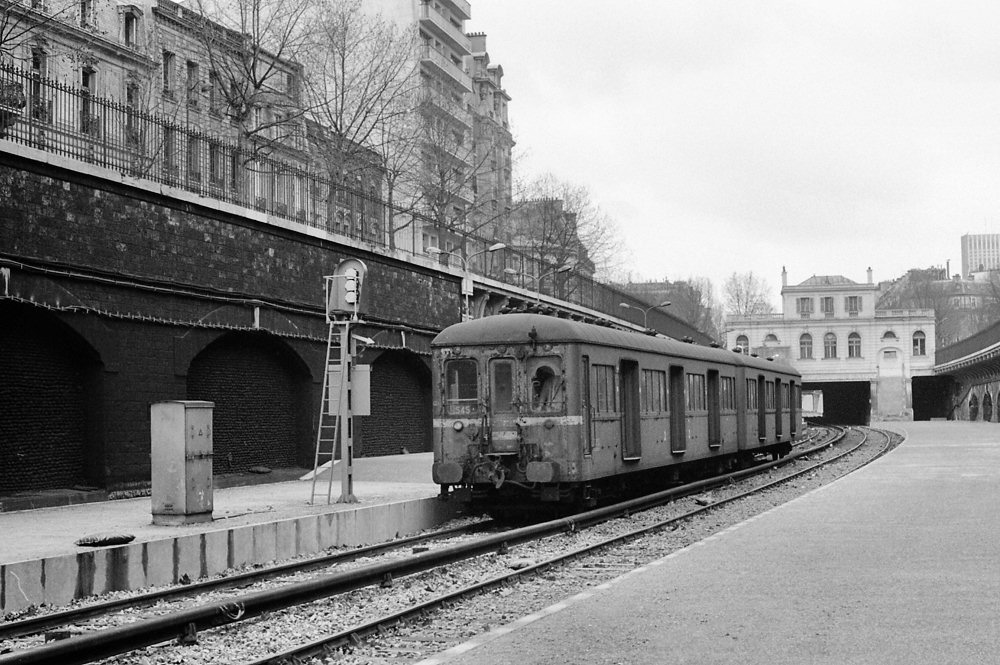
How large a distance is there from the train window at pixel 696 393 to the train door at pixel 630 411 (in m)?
3.30

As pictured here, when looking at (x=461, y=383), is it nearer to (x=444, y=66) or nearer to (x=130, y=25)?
(x=130, y=25)

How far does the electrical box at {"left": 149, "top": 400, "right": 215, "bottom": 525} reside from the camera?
14.8 m

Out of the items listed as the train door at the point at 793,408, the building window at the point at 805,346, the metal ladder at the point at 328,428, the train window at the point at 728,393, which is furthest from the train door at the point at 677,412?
the building window at the point at 805,346

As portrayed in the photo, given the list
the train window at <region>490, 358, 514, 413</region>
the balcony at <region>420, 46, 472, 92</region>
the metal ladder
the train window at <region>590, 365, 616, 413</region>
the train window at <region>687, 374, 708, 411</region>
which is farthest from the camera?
the balcony at <region>420, 46, 472, 92</region>

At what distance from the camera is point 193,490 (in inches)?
587

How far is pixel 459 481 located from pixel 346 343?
8.71 ft

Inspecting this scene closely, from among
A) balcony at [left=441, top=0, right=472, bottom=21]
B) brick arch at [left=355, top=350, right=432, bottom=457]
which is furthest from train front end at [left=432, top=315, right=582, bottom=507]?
balcony at [left=441, top=0, right=472, bottom=21]

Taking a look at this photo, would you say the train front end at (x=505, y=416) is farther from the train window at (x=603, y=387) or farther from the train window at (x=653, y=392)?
the train window at (x=653, y=392)

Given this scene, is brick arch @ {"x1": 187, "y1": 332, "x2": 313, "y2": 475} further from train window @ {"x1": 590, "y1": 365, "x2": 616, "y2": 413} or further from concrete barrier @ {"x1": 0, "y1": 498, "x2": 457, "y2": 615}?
train window @ {"x1": 590, "y1": 365, "x2": 616, "y2": 413}

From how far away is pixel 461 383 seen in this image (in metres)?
17.6

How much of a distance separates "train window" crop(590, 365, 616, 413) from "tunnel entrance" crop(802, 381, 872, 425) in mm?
85424

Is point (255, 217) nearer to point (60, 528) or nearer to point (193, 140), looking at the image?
point (193, 140)

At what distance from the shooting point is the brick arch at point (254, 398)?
21.8 m

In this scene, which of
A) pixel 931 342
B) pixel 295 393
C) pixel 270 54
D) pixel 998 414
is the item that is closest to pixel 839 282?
pixel 931 342
